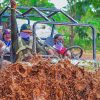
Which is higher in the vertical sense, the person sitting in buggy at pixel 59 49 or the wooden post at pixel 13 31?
the wooden post at pixel 13 31

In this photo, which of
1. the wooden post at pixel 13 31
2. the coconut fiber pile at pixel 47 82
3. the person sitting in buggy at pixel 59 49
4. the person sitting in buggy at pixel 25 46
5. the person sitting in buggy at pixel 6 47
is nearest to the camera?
the coconut fiber pile at pixel 47 82

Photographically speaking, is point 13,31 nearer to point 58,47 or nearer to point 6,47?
point 6,47

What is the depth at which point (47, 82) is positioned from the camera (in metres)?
4.78

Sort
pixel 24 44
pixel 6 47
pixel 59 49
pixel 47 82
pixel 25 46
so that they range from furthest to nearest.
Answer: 1. pixel 6 47
2. pixel 59 49
3. pixel 24 44
4. pixel 25 46
5. pixel 47 82

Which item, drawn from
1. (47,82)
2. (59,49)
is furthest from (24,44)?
(47,82)

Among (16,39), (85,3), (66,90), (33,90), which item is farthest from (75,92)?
(85,3)

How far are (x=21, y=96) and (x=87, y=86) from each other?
74cm

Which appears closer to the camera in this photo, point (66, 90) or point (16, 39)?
point (66, 90)

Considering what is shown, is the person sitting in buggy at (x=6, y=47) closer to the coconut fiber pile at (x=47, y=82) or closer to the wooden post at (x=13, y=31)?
the wooden post at (x=13, y=31)

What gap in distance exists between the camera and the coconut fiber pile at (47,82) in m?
4.62

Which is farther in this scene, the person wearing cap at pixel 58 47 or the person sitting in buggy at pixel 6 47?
the person sitting in buggy at pixel 6 47

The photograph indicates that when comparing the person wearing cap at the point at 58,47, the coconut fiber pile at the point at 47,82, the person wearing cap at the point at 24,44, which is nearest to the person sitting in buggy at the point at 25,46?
the person wearing cap at the point at 24,44

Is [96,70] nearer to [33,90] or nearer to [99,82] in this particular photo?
[99,82]

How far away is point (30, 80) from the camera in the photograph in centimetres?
470
